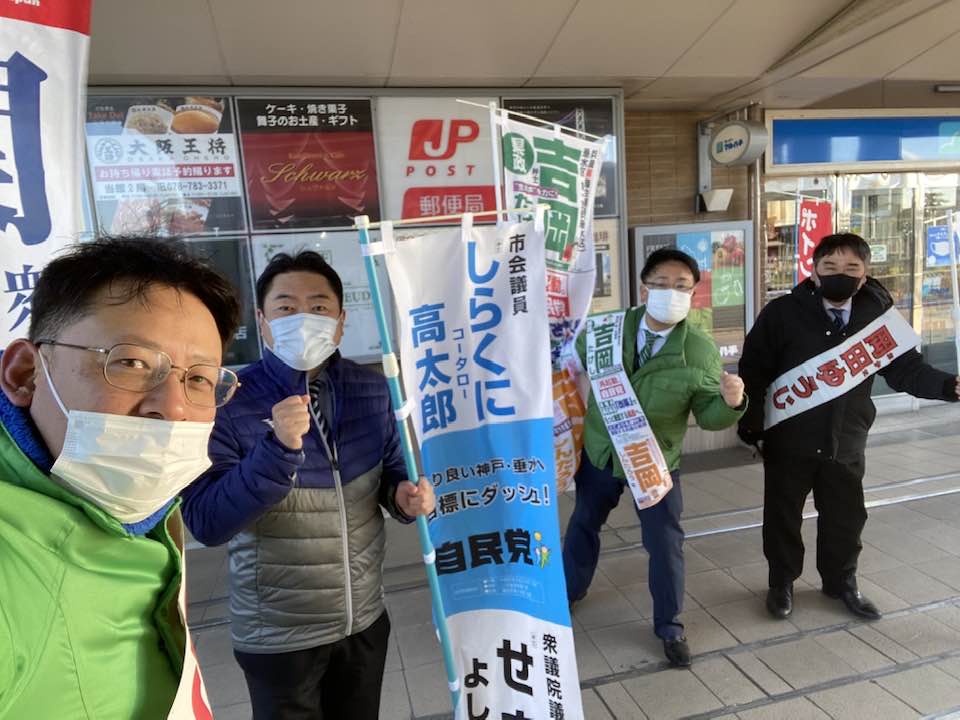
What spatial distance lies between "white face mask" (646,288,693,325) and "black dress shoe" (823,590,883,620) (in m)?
2.12

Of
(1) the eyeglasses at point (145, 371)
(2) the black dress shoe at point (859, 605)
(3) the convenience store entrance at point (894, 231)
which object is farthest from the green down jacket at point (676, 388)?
(3) the convenience store entrance at point (894, 231)

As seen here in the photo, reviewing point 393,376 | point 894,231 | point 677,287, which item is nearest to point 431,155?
point 677,287

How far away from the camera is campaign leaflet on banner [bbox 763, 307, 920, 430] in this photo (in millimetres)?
3293

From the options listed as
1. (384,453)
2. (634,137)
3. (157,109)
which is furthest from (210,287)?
(634,137)

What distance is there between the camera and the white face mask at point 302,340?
1896mm

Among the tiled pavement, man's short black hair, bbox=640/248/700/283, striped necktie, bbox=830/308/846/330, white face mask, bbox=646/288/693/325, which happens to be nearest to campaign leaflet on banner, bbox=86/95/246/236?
the tiled pavement

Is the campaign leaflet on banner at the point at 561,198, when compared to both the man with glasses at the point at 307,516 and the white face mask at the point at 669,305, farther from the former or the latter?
the man with glasses at the point at 307,516

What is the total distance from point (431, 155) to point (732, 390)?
3.51m

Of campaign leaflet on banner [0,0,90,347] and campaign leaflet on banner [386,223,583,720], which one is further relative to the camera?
campaign leaflet on banner [386,223,583,720]

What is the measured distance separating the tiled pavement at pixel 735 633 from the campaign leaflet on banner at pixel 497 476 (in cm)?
93

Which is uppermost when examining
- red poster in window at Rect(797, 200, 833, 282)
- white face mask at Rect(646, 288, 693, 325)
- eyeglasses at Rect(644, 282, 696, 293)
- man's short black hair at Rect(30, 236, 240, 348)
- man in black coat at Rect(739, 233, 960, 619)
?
red poster in window at Rect(797, 200, 833, 282)

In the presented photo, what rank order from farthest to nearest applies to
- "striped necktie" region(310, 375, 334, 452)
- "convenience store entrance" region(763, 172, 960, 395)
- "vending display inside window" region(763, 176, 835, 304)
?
"convenience store entrance" region(763, 172, 960, 395) < "vending display inside window" region(763, 176, 835, 304) < "striped necktie" region(310, 375, 334, 452)

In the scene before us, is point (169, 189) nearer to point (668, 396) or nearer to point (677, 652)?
point (668, 396)

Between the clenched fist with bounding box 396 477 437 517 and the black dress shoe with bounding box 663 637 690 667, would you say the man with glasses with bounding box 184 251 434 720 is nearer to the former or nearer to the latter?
the clenched fist with bounding box 396 477 437 517
